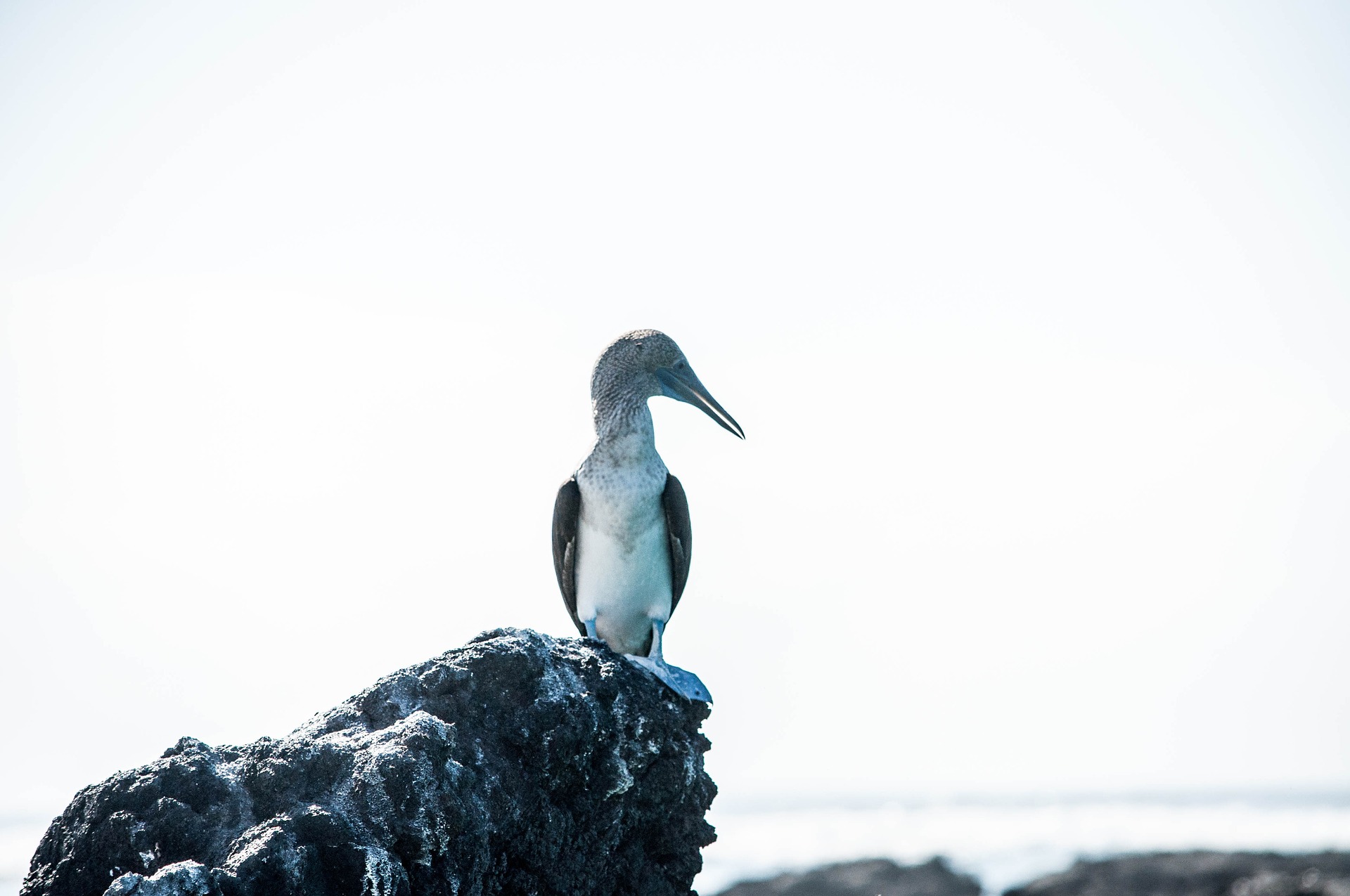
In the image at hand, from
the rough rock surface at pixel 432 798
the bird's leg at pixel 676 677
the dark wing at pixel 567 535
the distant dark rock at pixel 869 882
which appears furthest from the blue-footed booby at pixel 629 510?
the distant dark rock at pixel 869 882

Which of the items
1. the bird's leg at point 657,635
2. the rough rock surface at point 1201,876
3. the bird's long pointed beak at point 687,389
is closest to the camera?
the bird's leg at point 657,635

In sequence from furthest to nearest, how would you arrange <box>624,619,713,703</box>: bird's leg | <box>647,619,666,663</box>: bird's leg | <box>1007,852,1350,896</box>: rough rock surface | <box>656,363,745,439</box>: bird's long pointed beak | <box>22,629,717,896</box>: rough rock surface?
Answer: <box>1007,852,1350,896</box>: rough rock surface, <box>656,363,745,439</box>: bird's long pointed beak, <box>647,619,666,663</box>: bird's leg, <box>624,619,713,703</box>: bird's leg, <box>22,629,717,896</box>: rough rock surface

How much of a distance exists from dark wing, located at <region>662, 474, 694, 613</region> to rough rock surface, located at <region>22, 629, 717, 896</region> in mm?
2207

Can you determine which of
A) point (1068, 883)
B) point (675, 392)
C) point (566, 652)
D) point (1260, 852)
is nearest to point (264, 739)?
point (566, 652)

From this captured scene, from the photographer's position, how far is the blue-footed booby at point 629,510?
7906 millimetres

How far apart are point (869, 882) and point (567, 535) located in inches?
535

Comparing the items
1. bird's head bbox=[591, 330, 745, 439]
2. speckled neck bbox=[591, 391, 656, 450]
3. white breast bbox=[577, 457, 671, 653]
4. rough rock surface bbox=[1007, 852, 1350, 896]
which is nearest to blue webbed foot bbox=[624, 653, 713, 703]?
white breast bbox=[577, 457, 671, 653]

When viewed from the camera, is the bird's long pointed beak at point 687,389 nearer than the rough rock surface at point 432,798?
No

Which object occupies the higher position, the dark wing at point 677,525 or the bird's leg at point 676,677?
the dark wing at point 677,525

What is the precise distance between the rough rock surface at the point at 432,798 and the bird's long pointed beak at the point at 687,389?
2606 mm

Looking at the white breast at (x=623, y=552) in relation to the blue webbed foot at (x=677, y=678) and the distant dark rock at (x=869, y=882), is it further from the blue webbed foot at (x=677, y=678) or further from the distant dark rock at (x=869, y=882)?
the distant dark rock at (x=869, y=882)

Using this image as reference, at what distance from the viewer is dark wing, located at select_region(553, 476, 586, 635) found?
8391 mm

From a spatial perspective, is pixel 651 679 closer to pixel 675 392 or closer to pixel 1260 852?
pixel 675 392

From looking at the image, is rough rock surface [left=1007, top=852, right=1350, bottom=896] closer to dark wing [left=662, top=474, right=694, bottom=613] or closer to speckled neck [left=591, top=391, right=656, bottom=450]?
dark wing [left=662, top=474, right=694, bottom=613]
